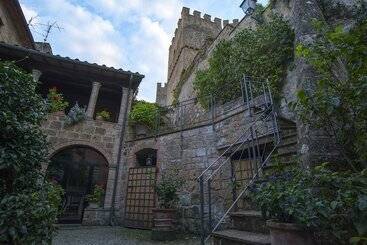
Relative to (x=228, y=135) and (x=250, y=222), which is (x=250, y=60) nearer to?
(x=228, y=135)

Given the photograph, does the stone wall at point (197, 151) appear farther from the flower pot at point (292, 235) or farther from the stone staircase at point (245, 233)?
the flower pot at point (292, 235)

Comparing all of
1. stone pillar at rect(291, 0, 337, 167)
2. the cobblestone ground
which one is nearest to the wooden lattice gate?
the cobblestone ground

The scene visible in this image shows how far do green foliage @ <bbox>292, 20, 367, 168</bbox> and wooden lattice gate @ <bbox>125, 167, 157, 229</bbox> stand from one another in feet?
19.8

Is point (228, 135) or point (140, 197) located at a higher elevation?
point (228, 135)

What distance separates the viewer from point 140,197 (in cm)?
870

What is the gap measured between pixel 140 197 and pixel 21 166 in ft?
18.4

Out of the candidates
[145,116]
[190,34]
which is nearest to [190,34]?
[190,34]

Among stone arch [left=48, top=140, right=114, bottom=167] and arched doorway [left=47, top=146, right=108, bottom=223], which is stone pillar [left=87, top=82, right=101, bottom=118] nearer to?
stone arch [left=48, top=140, right=114, bottom=167]

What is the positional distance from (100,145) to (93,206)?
6.87 ft

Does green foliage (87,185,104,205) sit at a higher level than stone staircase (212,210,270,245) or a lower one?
higher

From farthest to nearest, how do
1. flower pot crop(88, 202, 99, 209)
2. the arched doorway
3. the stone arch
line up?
the arched doorway → the stone arch → flower pot crop(88, 202, 99, 209)

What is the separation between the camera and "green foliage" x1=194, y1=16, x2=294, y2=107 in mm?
7391

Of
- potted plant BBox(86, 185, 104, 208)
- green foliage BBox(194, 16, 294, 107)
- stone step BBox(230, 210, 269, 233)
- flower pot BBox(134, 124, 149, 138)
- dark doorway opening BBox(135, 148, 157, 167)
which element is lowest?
stone step BBox(230, 210, 269, 233)

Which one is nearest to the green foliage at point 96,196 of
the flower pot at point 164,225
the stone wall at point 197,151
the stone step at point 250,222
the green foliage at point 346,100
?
the stone wall at point 197,151
